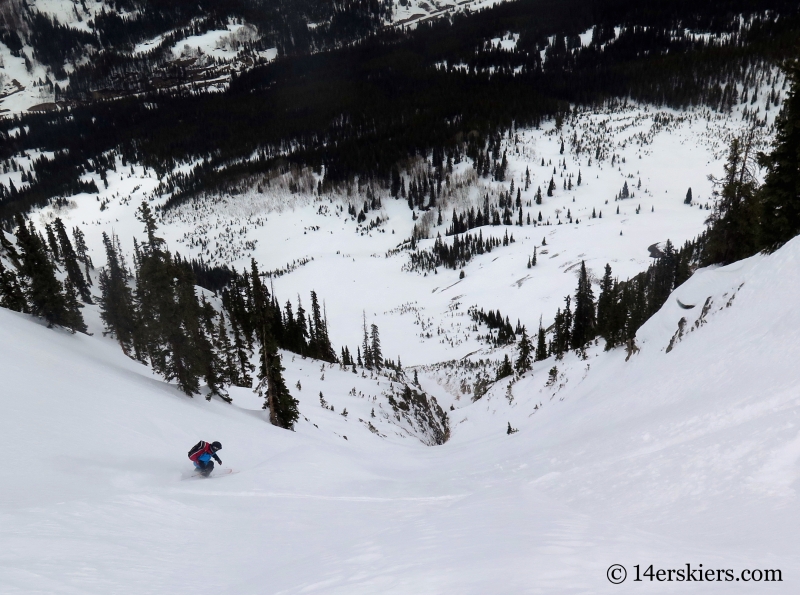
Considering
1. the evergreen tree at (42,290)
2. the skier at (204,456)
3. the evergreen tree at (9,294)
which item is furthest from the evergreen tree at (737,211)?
the evergreen tree at (9,294)

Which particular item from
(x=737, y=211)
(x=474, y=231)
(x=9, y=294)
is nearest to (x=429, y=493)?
(x=737, y=211)

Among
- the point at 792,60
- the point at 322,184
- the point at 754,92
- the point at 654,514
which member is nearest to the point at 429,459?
the point at 654,514

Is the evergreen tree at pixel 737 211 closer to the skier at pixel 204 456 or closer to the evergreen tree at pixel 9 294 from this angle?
the skier at pixel 204 456

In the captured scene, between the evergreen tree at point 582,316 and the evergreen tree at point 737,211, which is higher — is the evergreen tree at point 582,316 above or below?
below

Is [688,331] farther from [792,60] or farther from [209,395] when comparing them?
[209,395]

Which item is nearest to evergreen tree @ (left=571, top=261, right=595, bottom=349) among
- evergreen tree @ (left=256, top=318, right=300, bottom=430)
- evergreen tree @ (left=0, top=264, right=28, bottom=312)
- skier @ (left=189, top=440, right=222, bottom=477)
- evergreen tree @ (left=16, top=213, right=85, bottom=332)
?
evergreen tree @ (left=256, top=318, right=300, bottom=430)

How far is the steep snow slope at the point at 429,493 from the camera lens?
4.82m

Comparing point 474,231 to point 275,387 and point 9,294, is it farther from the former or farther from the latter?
point 9,294

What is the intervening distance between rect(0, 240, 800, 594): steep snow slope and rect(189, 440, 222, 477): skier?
594 mm

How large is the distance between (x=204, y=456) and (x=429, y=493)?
6604 millimetres

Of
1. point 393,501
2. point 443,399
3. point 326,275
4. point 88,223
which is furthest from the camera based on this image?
point 88,223

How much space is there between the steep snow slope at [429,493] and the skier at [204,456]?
59 centimetres

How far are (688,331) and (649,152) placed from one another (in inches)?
7365

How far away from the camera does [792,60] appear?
19.4 metres
